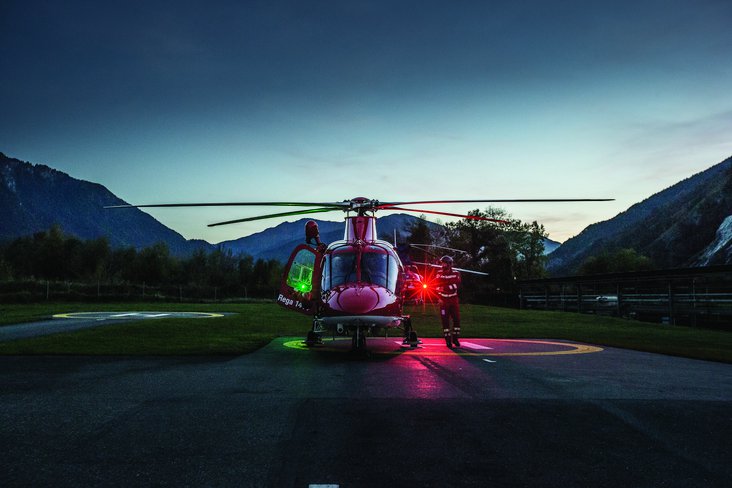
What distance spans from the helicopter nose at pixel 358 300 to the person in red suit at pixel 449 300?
3285mm

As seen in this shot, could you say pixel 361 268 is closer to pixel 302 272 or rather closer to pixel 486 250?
pixel 302 272

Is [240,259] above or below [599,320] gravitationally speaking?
above

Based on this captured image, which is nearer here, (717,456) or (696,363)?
(717,456)

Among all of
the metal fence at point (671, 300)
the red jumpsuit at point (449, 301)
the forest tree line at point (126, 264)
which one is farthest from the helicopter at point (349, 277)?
the forest tree line at point (126, 264)

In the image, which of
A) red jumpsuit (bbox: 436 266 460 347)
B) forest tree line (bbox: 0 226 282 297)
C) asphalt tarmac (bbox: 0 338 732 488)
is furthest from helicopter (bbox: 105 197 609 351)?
forest tree line (bbox: 0 226 282 297)

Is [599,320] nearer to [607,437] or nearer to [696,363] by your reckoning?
[696,363]

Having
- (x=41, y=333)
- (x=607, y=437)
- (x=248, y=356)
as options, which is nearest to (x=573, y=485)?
(x=607, y=437)

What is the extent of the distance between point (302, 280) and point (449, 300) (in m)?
4.01

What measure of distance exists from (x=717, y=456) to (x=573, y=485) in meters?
1.51

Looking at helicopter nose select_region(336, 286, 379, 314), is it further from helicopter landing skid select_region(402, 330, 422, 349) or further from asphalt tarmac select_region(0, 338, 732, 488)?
helicopter landing skid select_region(402, 330, 422, 349)

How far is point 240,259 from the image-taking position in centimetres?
11606

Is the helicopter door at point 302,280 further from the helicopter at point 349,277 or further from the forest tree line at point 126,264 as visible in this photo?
the forest tree line at point 126,264

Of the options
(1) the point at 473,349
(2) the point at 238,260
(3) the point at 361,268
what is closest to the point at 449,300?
(1) the point at 473,349

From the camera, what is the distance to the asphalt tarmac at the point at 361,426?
370 cm
